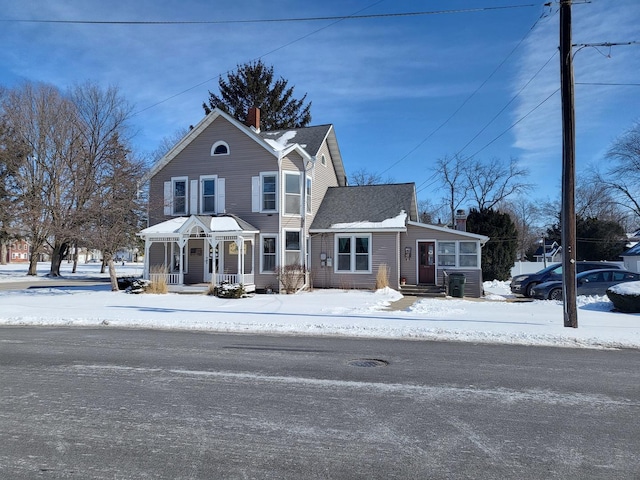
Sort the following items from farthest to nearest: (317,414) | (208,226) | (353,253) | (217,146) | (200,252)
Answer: (200,252), (217,146), (353,253), (208,226), (317,414)

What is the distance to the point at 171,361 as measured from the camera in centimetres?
738

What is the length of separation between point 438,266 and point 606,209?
4841 centimetres

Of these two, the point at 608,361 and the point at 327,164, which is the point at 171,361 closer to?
the point at 608,361

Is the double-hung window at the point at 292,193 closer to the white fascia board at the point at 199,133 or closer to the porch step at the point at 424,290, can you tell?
the white fascia board at the point at 199,133

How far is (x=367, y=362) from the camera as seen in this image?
7406 mm

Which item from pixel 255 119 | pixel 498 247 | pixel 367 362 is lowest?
pixel 367 362

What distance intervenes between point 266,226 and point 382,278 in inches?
234

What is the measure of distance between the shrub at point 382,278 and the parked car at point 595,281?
21.9 feet

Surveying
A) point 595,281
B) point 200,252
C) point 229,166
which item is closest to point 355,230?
point 229,166

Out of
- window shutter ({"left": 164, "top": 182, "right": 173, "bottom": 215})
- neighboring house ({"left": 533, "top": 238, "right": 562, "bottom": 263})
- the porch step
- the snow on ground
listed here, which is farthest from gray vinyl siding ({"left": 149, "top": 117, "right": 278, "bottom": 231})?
neighboring house ({"left": 533, "top": 238, "right": 562, "bottom": 263})

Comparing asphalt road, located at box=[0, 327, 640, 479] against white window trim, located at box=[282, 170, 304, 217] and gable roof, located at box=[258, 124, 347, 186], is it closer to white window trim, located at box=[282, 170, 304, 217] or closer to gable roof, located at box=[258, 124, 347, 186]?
white window trim, located at box=[282, 170, 304, 217]

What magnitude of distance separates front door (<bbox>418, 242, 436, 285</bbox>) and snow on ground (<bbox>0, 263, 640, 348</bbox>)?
4877 millimetres

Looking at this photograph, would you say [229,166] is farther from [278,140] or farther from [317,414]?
[317,414]

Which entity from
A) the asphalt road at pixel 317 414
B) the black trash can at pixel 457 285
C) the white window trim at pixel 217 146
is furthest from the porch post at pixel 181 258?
the asphalt road at pixel 317 414
